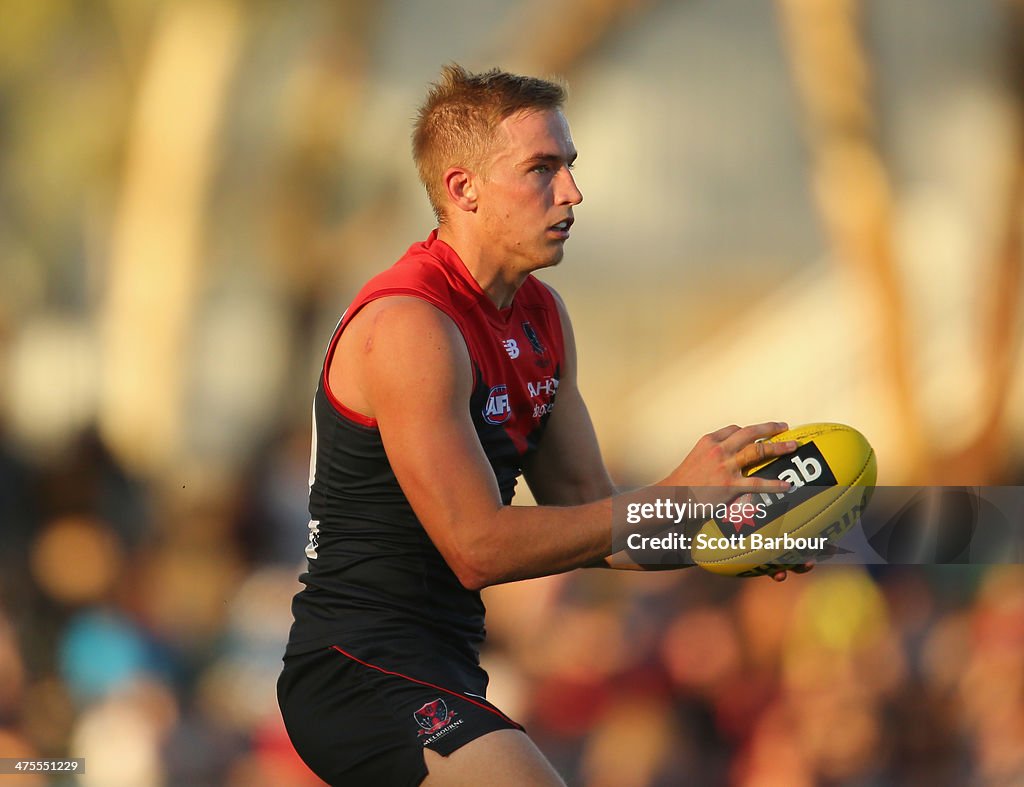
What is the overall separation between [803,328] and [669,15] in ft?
4.64

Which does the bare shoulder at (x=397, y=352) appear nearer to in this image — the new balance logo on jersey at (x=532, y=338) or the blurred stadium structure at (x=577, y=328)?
the new balance logo on jersey at (x=532, y=338)

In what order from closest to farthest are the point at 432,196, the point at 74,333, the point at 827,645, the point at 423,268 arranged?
Answer: the point at 423,268, the point at 432,196, the point at 827,645, the point at 74,333

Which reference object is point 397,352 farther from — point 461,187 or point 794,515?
point 794,515

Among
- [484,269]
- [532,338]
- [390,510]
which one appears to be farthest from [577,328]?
[390,510]

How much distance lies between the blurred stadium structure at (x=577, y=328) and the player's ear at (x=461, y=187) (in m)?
2.57

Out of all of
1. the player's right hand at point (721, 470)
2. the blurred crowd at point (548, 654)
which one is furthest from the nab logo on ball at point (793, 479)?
the blurred crowd at point (548, 654)

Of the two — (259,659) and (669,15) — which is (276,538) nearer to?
(259,659)

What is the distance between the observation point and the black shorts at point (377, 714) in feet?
7.41

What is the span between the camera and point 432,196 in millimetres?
2684

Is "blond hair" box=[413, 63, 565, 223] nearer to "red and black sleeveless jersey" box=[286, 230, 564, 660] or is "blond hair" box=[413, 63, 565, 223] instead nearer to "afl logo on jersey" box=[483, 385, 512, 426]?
"red and black sleeveless jersey" box=[286, 230, 564, 660]

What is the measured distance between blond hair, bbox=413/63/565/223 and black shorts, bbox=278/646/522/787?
38.1 inches

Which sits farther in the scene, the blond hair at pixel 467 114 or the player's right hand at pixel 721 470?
the blond hair at pixel 467 114

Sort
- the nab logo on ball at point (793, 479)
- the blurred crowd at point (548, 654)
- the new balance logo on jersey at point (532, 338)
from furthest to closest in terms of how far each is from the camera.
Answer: the blurred crowd at point (548, 654), the new balance logo on jersey at point (532, 338), the nab logo on ball at point (793, 479)

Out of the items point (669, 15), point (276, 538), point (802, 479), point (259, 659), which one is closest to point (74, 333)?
point (276, 538)
